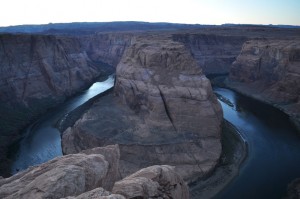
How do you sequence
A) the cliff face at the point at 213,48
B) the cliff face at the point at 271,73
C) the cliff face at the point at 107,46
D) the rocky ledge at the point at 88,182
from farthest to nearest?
the cliff face at the point at 107,46
the cliff face at the point at 213,48
the cliff face at the point at 271,73
the rocky ledge at the point at 88,182

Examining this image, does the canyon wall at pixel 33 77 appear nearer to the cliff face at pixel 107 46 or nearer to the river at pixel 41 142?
the river at pixel 41 142

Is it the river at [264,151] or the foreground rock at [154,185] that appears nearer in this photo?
the foreground rock at [154,185]

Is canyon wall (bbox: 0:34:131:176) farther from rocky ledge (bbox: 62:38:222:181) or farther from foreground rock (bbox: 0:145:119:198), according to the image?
foreground rock (bbox: 0:145:119:198)

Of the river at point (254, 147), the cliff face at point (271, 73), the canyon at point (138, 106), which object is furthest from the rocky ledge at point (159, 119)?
the cliff face at point (271, 73)

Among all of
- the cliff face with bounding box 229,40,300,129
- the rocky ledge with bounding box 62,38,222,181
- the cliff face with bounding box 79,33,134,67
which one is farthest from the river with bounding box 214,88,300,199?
the cliff face with bounding box 79,33,134,67

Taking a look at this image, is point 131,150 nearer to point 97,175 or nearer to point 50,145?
point 50,145

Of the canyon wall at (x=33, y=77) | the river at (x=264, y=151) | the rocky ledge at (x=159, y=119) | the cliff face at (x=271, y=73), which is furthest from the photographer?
the cliff face at (x=271, y=73)

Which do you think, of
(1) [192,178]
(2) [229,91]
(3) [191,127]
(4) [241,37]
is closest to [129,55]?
(3) [191,127]
